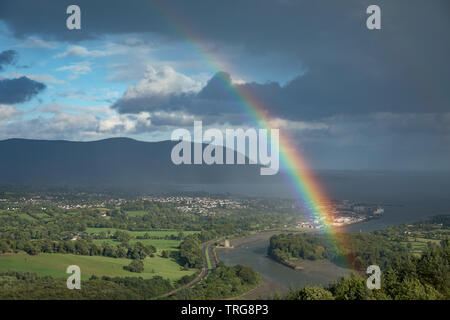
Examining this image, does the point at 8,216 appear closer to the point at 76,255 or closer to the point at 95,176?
the point at 76,255

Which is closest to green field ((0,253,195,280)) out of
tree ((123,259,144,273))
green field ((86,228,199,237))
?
tree ((123,259,144,273))

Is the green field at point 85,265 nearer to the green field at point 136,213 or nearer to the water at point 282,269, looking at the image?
the water at point 282,269

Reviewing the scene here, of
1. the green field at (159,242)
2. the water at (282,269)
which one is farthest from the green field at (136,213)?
the water at (282,269)

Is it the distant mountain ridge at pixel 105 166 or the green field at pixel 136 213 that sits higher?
the distant mountain ridge at pixel 105 166

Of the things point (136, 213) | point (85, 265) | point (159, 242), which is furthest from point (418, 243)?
point (136, 213)

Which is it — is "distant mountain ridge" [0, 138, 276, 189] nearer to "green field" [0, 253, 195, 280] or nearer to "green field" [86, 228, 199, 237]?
"green field" [86, 228, 199, 237]
